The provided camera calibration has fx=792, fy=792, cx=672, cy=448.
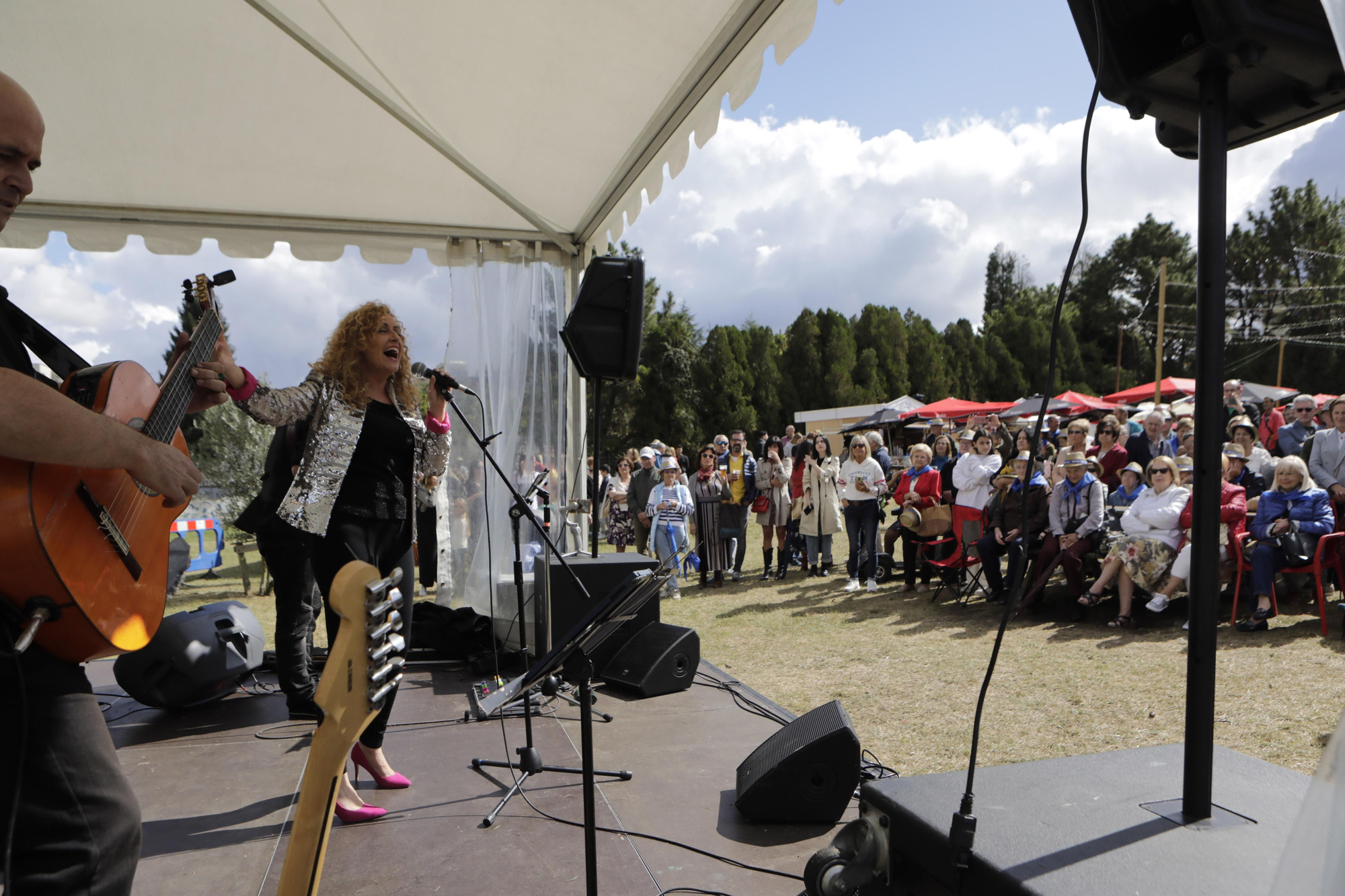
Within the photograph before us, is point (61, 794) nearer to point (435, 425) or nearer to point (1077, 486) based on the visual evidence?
point (435, 425)

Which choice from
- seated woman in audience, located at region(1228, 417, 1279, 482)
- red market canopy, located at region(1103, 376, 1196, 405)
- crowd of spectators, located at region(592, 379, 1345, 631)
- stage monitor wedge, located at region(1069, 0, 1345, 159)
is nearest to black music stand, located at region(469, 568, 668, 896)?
stage monitor wedge, located at region(1069, 0, 1345, 159)

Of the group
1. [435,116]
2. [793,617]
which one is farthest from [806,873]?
[793,617]

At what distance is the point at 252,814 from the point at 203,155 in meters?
3.36

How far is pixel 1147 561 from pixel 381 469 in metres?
5.81

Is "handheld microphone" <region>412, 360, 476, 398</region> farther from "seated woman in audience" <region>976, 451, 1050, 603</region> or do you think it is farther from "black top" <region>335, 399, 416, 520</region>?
"seated woman in audience" <region>976, 451, 1050, 603</region>

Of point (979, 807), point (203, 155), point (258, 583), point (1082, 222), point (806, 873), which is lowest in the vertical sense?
point (258, 583)

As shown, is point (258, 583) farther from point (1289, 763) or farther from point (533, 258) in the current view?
point (1289, 763)

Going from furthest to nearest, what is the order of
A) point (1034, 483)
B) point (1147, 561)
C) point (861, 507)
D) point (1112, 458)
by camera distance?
1. point (861, 507)
2. point (1112, 458)
3. point (1034, 483)
4. point (1147, 561)

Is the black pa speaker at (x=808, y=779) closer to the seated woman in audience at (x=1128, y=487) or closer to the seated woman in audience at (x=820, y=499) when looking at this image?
the seated woman in audience at (x=1128, y=487)

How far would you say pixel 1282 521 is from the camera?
18.3ft

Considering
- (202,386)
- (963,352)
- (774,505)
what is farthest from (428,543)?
(963,352)

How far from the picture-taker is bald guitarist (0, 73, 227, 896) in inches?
41.4

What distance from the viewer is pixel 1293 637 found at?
210 inches

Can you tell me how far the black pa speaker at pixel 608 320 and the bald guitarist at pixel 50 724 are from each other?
8.65 feet
